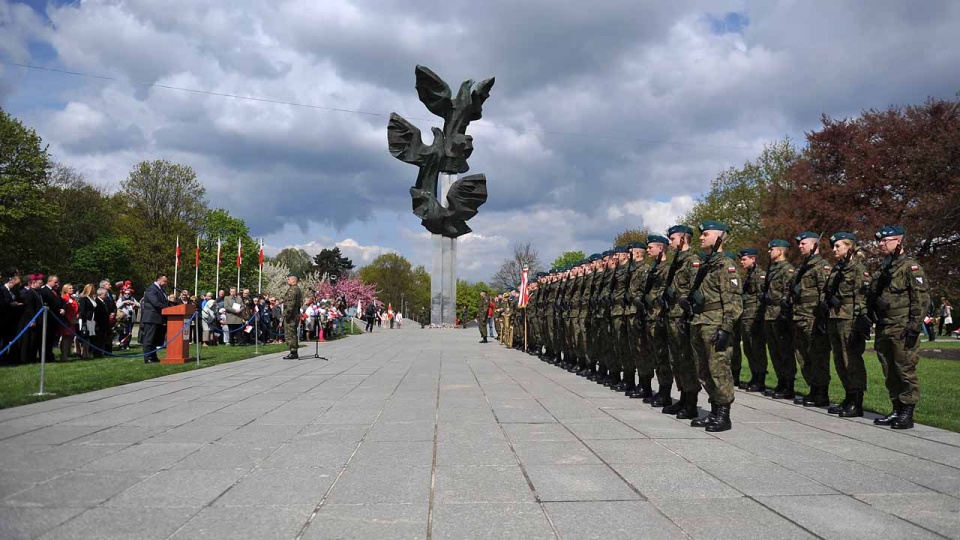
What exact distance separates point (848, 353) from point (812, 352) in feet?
2.69

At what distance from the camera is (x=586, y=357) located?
43.6ft

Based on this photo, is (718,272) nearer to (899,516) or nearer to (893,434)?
(893,434)

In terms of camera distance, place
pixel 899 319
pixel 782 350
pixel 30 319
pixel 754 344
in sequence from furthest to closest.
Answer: pixel 30 319
pixel 754 344
pixel 782 350
pixel 899 319

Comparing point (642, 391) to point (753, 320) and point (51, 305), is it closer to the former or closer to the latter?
point (753, 320)

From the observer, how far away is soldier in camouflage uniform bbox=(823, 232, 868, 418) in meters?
8.12

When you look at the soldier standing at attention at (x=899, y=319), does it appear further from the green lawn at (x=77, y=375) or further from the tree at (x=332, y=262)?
the tree at (x=332, y=262)

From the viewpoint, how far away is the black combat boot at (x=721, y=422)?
7062 millimetres

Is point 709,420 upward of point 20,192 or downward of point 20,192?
downward

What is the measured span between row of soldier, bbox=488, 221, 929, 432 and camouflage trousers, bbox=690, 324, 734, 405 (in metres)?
0.01

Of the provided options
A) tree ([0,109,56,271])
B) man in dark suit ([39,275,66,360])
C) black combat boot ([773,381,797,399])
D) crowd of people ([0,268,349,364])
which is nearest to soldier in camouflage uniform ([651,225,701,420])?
black combat boot ([773,381,797,399])

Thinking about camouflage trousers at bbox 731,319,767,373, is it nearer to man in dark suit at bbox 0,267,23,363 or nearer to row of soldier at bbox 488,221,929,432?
row of soldier at bbox 488,221,929,432

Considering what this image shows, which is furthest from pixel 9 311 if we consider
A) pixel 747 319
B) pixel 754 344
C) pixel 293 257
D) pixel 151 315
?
pixel 293 257

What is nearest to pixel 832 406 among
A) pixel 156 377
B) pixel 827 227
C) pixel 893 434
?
pixel 893 434

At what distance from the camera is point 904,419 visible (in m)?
→ 7.21
